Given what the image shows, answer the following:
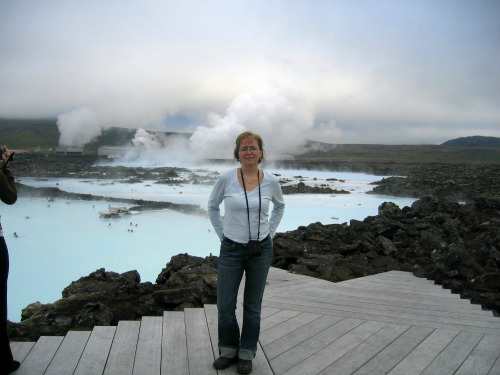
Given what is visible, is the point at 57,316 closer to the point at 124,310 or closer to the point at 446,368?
the point at 124,310

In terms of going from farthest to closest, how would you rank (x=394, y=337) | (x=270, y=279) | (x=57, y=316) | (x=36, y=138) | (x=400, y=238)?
(x=36, y=138), (x=400, y=238), (x=270, y=279), (x=57, y=316), (x=394, y=337)

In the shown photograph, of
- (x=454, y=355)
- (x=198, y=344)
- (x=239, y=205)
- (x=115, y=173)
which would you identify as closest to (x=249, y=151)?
(x=239, y=205)

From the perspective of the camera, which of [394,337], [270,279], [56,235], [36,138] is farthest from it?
[36,138]

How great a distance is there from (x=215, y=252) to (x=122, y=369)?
385 inches

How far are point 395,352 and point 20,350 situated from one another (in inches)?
105

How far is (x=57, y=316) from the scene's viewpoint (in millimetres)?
4742

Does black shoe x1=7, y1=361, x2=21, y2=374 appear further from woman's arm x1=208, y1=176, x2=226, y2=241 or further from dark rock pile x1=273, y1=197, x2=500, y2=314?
dark rock pile x1=273, y1=197, x2=500, y2=314

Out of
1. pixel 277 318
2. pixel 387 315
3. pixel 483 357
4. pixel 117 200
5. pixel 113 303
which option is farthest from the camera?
pixel 117 200

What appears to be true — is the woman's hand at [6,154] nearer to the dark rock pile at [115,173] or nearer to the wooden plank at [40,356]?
the wooden plank at [40,356]

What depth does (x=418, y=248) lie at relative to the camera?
307 inches

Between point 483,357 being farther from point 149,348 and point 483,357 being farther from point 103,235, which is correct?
point 103,235

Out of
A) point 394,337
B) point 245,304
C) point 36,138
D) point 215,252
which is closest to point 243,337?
point 245,304

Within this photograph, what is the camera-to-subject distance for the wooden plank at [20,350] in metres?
3.14

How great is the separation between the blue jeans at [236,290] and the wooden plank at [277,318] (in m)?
0.67
